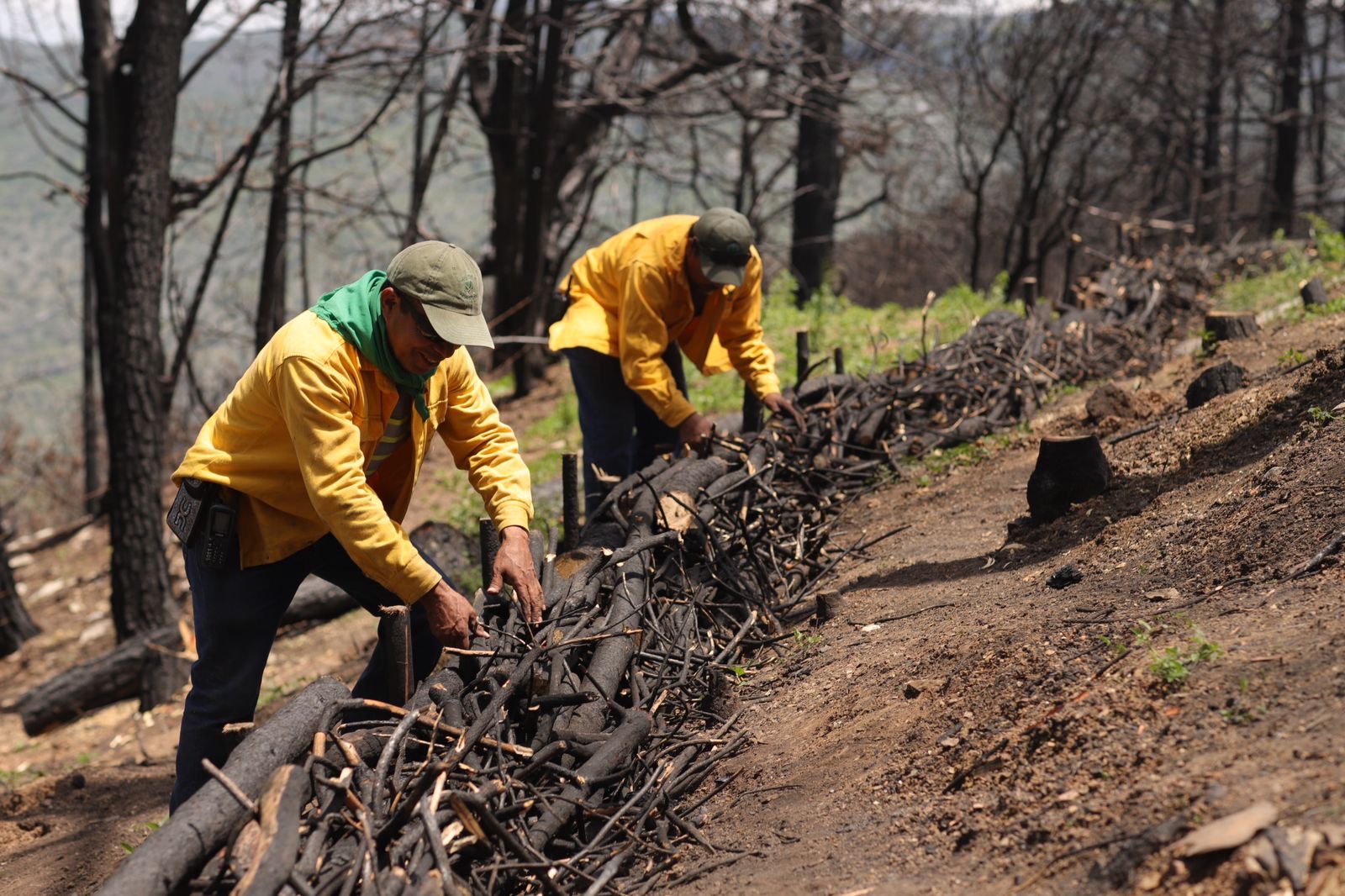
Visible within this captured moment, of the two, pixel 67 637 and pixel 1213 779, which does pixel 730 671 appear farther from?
pixel 67 637

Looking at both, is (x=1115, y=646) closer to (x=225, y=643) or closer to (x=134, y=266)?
(x=225, y=643)

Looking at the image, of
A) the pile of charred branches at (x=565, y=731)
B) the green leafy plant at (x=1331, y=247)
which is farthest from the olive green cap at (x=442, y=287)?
the green leafy plant at (x=1331, y=247)

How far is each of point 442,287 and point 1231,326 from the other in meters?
5.47

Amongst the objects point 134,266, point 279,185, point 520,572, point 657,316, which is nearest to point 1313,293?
point 657,316

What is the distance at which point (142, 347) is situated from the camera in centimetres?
777

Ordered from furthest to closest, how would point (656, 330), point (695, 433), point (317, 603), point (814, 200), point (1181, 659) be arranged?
point (814, 200) → point (317, 603) → point (695, 433) → point (656, 330) → point (1181, 659)

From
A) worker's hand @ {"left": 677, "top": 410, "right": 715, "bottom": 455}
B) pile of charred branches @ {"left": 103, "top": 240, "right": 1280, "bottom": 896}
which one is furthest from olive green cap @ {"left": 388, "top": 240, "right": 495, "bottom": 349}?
worker's hand @ {"left": 677, "top": 410, "right": 715, "bottom": 455}

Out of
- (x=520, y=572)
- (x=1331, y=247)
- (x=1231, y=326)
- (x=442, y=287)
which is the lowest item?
Result: (x=520, y=572)

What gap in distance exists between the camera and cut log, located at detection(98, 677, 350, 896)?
2.56 meters

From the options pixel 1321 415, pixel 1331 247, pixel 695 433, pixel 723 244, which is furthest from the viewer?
pixel 1331 247

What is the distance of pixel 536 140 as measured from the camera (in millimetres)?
12297

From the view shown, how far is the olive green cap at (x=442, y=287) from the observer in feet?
10.9

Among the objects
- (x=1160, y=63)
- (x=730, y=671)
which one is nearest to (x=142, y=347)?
(x=730, y=671)

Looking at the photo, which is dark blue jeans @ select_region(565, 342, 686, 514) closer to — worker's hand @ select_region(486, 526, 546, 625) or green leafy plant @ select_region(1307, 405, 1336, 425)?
worker's hand @ select_region(486, 526, 546, 625)
